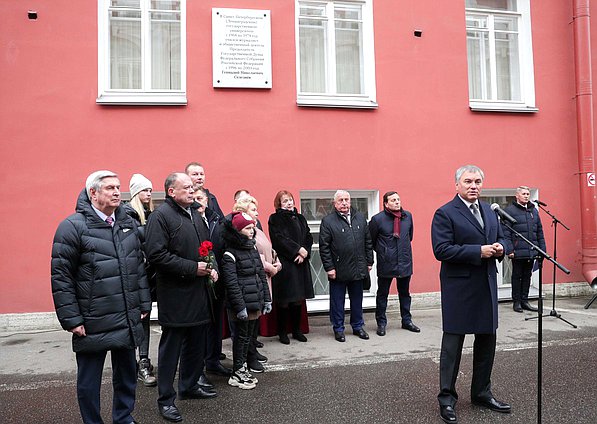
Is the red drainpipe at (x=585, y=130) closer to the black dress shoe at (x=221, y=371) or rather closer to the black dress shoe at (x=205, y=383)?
the black dress shoe at (x=221, y=371)

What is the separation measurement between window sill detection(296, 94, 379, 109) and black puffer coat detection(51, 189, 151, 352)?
5.02 m

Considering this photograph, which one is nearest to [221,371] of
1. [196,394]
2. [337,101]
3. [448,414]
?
[196,394]

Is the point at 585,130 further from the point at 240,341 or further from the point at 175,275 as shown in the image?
the point at 175,275

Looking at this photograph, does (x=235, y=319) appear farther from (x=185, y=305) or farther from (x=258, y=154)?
(x=258, y=154)

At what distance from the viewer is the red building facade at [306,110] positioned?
23.6 feet

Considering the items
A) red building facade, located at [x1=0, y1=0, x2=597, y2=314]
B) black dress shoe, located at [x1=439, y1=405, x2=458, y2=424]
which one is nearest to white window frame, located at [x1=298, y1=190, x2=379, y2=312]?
red building facade, located at [x1=0, y1=0, x2=597, y2=314]

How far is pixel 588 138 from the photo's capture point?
8.62 meters

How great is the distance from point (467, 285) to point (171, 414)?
2.56 metres

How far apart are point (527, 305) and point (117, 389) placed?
257 inches

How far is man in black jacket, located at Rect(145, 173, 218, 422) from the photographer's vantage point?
3.83 m

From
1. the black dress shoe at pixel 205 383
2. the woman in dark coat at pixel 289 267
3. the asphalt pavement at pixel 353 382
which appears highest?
the woman in dark coat at pixel 289 267

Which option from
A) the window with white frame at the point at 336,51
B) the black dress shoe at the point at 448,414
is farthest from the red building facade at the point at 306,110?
the black dress shoe at the point at 448,414

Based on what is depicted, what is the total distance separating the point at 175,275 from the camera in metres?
3.93

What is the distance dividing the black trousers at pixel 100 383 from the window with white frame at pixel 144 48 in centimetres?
489
